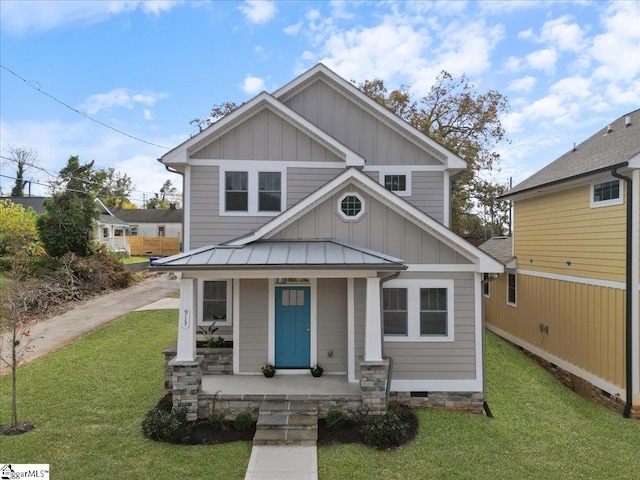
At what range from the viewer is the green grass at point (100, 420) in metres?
5.91

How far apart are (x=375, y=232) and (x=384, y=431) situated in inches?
156

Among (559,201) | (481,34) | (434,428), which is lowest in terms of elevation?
(434,428)

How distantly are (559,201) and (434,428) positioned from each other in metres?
7.97

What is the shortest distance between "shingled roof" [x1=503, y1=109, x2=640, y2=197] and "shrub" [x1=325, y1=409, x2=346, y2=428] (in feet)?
27.3

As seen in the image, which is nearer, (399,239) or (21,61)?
(399,239)

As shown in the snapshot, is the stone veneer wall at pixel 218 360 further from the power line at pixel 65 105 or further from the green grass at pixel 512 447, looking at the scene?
the power line at pixel 65 105

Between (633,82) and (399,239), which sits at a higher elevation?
(633,82)

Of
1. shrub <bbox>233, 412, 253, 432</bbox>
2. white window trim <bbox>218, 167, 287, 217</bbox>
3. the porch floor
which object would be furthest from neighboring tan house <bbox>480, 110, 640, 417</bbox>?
shrub <bbox>233, 412, 253, 432</bbox>

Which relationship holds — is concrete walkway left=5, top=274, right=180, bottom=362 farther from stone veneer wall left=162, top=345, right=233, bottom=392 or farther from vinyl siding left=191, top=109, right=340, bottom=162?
vinyl siding left=191, top=109, right=340, bottom=162

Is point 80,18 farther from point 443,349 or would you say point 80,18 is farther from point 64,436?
point 443,349

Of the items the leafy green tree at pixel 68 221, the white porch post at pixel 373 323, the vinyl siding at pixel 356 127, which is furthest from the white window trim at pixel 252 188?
the leafy green tree at pixel 68 221

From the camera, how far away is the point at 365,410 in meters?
7.32

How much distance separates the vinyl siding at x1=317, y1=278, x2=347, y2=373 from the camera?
8.71m

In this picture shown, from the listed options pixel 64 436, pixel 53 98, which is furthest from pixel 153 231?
pixel 64 436
